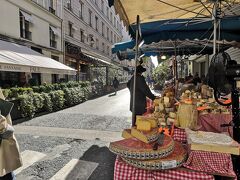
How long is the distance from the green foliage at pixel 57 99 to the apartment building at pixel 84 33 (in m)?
9.87

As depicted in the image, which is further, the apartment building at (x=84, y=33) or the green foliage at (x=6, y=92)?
Answer: the apartment building at (x=84, y=33)

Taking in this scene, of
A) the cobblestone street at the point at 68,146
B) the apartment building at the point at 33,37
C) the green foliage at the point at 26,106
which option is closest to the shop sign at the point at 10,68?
the apartment building at the point at 33,37

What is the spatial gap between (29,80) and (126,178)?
14896 millimetres

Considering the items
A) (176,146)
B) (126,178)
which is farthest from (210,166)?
(126,178)

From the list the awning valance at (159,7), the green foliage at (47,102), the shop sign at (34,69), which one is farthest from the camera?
the green foliage at (47,102)

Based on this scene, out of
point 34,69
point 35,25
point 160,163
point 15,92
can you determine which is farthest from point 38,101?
point 160,163

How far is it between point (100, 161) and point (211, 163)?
10.5ft

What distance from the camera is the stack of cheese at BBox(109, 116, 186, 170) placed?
A: 1767 millimetres

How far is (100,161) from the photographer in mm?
4801

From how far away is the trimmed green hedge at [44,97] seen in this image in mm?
9320

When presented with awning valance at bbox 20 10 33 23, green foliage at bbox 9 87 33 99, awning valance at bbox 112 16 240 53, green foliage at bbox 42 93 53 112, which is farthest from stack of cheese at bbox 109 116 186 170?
awning valance at bbox 20 10 33 23

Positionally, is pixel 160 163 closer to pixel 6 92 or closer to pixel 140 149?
pixel 140 149

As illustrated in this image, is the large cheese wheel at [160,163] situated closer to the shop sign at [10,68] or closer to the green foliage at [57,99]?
the shop sign at [10,68]

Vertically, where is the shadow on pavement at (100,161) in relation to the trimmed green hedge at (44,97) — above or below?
below
